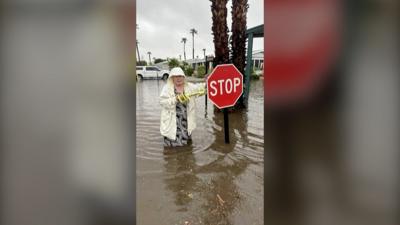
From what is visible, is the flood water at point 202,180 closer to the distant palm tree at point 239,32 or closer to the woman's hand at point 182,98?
the woman's hand at point 182,98

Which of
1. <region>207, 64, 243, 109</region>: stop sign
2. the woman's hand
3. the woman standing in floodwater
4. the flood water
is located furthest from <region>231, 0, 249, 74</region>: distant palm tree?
<region>207, 64, 243, 109</region>: stop sign

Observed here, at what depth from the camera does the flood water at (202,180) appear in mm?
2934

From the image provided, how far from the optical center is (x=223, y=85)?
15.3 ft

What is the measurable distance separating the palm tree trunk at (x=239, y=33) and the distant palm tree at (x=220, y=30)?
0.92ft

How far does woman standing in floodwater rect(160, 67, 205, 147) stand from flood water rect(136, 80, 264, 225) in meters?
0.25

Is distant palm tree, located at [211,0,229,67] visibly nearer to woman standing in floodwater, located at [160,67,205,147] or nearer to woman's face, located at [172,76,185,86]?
woman standing in floodwater, located at [160,67,205,147]
